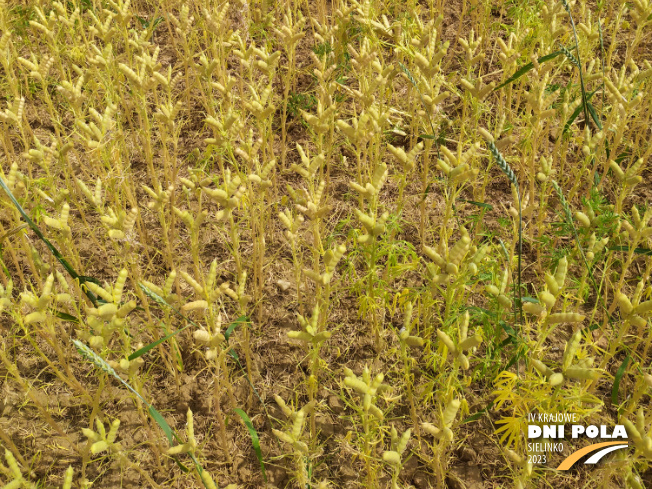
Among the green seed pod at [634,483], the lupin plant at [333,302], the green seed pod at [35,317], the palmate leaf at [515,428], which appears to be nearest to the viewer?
the green seed pod at [634,483]

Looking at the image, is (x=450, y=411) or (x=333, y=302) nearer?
(x=450, y=411)

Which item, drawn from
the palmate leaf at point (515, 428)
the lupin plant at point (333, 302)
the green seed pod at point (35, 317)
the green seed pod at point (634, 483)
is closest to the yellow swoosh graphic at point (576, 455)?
the lupin plant at point (333, 302)

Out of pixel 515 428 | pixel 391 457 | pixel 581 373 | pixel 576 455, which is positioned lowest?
pixel 576 455

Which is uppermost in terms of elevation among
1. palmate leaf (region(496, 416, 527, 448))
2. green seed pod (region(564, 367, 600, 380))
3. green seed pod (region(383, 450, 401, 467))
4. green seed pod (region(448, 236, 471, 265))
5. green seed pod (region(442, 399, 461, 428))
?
green seed pod (region(448, 236, 471, 265))

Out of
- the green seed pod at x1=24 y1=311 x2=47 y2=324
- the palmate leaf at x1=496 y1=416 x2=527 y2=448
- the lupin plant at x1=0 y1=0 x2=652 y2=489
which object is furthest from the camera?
the palmate leaf at x1=496 y1=416 x2=527 y2=448

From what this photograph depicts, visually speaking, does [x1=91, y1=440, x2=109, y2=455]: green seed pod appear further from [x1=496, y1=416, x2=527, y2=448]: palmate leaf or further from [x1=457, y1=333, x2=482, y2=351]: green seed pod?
[x1=496, y1=416, x2=527, y2=448]: palmate leaf

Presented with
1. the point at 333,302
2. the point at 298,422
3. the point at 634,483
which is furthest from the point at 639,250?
the point at 298,422

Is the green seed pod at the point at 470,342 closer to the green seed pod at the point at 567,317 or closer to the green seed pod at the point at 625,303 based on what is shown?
the green seed pod at the point at 567,317

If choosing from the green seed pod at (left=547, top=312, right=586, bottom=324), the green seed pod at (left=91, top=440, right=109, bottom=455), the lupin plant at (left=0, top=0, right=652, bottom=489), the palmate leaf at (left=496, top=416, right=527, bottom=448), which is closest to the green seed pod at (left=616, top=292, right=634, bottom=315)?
the lupin plant at (left=0, top=0, right=652, bottom=489)

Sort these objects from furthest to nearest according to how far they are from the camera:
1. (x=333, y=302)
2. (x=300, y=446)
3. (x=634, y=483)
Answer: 1. (x=333, y=302)
2. (x=300, y=446)
3. (x=634, y=483)

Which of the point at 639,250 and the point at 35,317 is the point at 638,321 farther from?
the point at 35,317

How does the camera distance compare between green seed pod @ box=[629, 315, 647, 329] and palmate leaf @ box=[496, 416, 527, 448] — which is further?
palmate leaf @ box=[496, 416, 527, 448]

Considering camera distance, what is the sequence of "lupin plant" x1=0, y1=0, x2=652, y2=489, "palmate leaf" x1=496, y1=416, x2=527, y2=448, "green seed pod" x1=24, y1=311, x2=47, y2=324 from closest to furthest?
"green seed pod" x1=24, y1=311, x2=47, y2=324, "lupin plant" x1=0, y1=0, x2=652, y2=489, "palmate leaf" x1=496, y1=416, x2=527, y2=448

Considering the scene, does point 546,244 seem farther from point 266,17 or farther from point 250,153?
point 266,17
